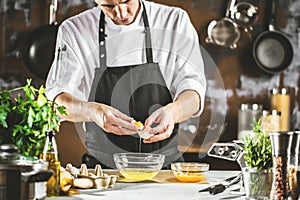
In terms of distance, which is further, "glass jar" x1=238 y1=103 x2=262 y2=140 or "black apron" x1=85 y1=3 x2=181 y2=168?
"glass jar" x1=238 y1=103 x2=262 y2=140

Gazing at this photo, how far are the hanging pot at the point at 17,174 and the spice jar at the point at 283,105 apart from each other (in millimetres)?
2815

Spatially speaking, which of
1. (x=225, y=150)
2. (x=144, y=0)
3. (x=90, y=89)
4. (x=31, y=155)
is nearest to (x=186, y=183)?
(x=225, y=150)

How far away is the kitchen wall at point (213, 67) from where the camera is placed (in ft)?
14.5

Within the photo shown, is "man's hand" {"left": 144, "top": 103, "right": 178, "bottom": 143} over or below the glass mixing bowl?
over

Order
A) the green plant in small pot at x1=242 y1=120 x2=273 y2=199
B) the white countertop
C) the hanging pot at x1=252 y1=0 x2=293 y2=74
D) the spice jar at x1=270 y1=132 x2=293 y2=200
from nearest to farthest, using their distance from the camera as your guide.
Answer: the spice jar at x1=270 y1=132 x2=293 y2=200
the green plant in small pot at x1=242 y1=120 x2=273 y2=199
the white countertop
the hanging pot at x1=252 y1=0 x2=293 y2=74

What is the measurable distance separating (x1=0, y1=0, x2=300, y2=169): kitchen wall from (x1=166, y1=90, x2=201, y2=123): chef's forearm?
0.43 feet

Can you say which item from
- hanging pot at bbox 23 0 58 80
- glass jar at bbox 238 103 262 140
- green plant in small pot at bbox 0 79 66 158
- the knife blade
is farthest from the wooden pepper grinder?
green plant in small pot at bbox 0 79 66 158

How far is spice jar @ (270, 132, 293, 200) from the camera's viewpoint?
2182 millimetres

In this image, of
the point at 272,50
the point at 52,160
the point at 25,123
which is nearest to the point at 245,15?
the point at 272,50

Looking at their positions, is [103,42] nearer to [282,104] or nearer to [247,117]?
[247,117]

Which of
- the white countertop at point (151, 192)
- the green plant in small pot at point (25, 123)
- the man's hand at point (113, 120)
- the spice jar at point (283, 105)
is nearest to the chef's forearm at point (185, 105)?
the man's hand at point (113, 120)

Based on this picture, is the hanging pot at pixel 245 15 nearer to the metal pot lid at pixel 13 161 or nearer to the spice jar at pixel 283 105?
the spice jar at pixel 283 105

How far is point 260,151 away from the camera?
7.52 ft

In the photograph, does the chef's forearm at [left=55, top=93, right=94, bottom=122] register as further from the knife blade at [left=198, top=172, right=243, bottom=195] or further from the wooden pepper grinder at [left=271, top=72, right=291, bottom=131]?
the knife blade at [left=198, top=172, right=243, bottom=195]
